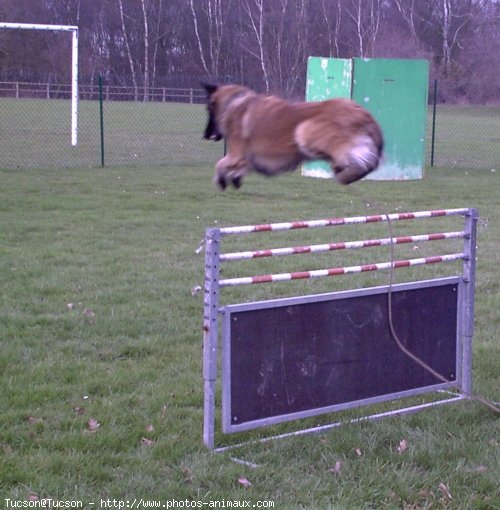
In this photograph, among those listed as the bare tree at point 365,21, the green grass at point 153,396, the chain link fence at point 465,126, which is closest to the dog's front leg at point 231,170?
the green grass at point 153,396

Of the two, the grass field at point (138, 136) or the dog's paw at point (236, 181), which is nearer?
the dog's paw at point (236, 181)

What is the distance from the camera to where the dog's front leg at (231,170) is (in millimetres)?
3193

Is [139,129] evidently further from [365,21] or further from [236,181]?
[236,181]

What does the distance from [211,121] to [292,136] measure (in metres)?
0.54

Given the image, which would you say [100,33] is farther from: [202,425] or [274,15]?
[202,425]

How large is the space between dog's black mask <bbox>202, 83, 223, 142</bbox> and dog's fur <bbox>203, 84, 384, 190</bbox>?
0.04 meters

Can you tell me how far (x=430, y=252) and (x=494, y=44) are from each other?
123 feet

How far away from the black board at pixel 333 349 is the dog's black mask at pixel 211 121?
163 cm

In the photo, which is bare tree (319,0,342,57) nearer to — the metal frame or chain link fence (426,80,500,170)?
chain link fence (426,80,500,170)

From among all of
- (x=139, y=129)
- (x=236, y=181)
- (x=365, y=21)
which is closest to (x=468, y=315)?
(x=236, y=181)

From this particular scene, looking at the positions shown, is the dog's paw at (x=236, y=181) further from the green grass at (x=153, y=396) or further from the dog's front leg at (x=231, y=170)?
the green grass at (x=153, y=396)

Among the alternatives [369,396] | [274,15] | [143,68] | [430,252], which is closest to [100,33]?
[143,68]

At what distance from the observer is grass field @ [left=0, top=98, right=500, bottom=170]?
797 inches

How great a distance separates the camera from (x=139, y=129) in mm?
28531
